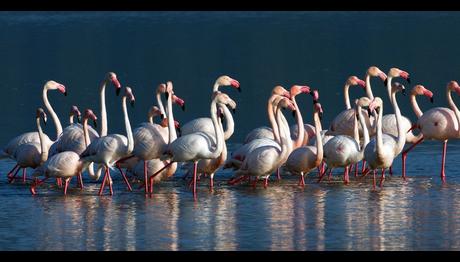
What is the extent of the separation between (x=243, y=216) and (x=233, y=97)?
28.3 ft

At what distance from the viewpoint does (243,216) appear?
11547 mm

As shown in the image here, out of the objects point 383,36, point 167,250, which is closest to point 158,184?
point 167,250

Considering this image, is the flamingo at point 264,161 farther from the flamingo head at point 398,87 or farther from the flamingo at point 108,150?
the flamingo head at point 398,87

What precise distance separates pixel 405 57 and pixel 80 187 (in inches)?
438

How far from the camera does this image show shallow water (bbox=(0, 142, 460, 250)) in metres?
10.4

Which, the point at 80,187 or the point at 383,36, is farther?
the point at 383,36

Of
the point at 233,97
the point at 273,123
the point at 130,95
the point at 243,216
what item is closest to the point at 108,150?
the point at 130,95

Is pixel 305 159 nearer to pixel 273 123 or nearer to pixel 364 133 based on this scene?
pixel 273 123

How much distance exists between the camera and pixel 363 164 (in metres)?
14.5

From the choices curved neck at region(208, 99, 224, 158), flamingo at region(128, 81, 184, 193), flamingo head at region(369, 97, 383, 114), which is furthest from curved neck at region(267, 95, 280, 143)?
flamingo at region(128, 81, 184, 193)

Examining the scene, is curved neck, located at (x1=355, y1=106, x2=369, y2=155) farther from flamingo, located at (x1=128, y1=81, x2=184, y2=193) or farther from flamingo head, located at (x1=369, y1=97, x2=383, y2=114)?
flamingo, located at (x1=128, y1=81, x2=184, y2=193)

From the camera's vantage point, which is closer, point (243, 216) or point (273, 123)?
point (243, 216)

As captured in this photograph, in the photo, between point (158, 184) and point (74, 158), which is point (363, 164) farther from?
point (74, 158)
